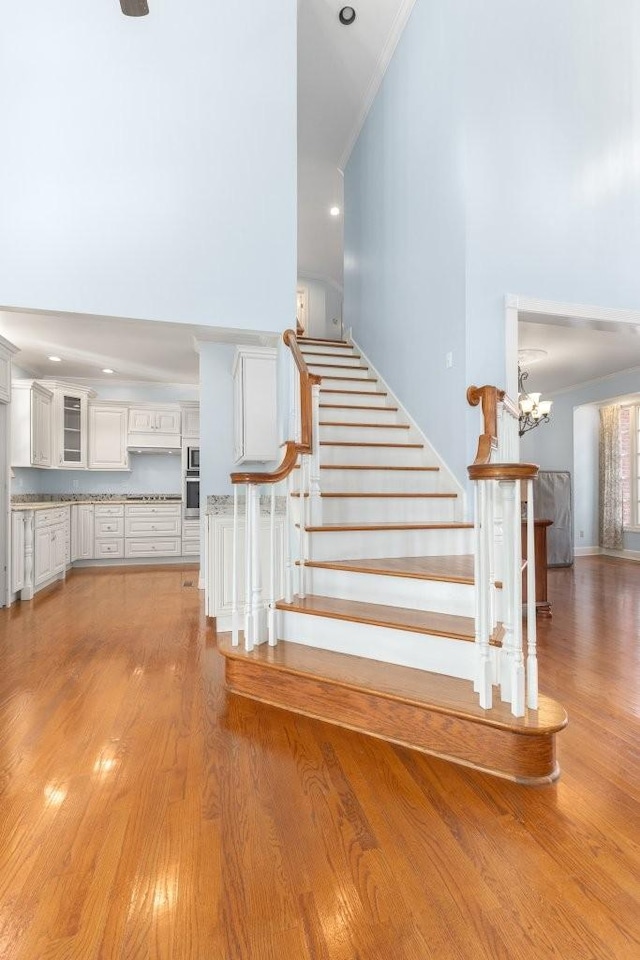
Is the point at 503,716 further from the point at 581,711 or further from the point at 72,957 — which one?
the point at 72,957

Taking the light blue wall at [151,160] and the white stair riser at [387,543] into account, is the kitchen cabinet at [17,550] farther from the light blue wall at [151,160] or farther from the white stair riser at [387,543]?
the white stair riser at [387,543]

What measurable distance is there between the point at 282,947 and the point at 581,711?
5.71ft

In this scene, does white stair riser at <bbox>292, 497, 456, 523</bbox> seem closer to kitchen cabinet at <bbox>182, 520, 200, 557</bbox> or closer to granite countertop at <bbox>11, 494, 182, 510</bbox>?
kitchen cabinet at <bbox>182, 520, 200, 557</bbox>

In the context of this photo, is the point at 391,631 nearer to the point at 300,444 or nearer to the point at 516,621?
the point at 516,621

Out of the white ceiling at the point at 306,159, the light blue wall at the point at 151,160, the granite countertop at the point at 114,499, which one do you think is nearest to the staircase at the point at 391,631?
the light blue wall at the point at 151,160

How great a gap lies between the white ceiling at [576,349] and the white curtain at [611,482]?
771 millimetres

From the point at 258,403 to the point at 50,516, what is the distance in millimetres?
2867

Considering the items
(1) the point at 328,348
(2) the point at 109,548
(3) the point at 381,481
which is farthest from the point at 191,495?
(3) the point at 381,481

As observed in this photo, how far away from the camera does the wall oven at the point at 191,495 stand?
7051 mm

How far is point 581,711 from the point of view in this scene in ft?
7.39

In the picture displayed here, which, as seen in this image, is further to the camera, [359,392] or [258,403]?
[359,392]

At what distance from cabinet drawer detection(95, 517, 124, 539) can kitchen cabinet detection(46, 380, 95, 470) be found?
0.82 meters

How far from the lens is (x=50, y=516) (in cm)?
543

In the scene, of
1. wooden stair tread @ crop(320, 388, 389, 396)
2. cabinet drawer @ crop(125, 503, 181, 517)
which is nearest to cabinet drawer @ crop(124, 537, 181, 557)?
cabinet drawer @ crop(125, 503, 181, 517)
